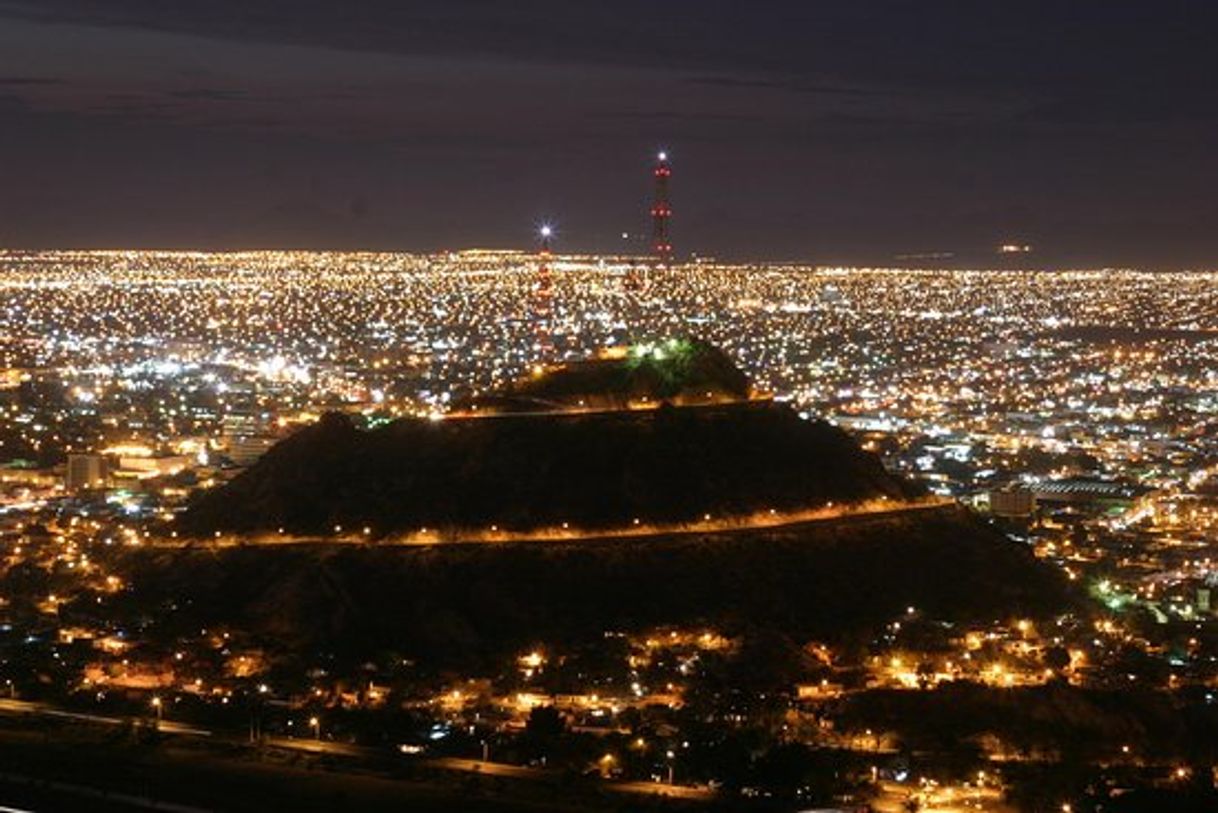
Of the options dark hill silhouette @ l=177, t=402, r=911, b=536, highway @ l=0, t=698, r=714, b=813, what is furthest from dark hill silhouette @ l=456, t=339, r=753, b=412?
highway @ l=0, t=698, r=714, b=813

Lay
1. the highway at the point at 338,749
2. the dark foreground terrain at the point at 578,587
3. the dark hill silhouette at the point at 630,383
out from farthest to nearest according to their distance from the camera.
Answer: the dark hill silhouette at the point at 630,383 → the dark foreground terrain at the point at 578,587 → the highway at the point at 338,749

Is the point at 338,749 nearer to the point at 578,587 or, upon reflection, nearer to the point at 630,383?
the point at 578,587

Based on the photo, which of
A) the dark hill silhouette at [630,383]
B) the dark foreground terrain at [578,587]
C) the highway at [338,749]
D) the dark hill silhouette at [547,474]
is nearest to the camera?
the highway at [338,749]

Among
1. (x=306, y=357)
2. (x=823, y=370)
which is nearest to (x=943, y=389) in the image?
(x=823, y=370)

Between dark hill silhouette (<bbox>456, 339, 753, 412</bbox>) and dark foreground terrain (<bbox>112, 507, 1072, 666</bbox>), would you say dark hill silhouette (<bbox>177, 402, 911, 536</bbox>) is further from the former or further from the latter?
dark foreground terrain (<bbox>112, 507, 1072, 666</bbox>)

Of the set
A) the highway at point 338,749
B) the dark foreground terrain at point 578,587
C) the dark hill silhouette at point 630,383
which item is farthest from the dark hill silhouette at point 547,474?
the highway at point 338,749

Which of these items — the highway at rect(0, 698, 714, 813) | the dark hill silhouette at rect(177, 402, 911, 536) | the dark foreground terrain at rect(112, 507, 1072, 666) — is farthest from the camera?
the dark hill silhouette at rect(177, 402, 911, 536)

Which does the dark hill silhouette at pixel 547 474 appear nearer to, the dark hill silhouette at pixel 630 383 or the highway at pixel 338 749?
the dark hill silhouette at pixel 630 383

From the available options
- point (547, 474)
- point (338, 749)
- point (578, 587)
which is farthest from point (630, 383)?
point (338, 749)

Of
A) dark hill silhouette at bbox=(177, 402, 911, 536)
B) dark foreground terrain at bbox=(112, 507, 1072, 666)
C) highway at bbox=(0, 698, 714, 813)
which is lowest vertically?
highway at bbox=(0, 698, 714, 813)
